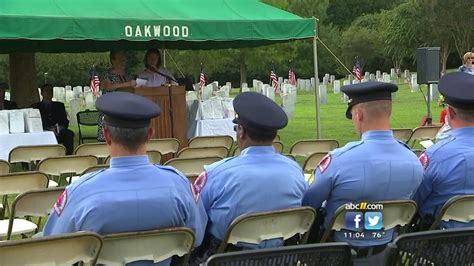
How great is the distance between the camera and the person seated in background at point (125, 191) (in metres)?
3.30

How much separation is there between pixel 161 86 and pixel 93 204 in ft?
25.9

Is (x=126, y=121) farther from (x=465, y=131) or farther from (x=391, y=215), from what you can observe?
(x=465, y=131)

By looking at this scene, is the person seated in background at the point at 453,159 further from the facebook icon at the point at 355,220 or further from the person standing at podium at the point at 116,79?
the person standing at podium at the point at 116,79

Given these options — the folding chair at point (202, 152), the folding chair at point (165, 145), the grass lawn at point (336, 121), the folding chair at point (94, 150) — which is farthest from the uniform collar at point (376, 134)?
the grass lawn at point (336, 121)

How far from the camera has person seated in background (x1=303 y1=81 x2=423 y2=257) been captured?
12.9ft

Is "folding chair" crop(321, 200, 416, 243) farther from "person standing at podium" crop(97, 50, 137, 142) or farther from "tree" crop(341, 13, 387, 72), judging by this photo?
"tree" crop(341, 13, 387, 72)

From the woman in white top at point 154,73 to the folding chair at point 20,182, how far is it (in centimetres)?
581

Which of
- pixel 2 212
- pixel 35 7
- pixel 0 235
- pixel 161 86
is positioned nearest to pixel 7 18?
pixel 35 7

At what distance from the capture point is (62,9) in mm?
9969

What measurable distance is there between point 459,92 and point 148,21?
675 cm

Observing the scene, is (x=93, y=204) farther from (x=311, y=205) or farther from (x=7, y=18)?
(x=7, y=18)

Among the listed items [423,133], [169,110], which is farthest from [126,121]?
[169,110]

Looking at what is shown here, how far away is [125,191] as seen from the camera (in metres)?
3.34

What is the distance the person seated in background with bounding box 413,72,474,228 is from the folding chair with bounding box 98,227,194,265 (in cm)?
162
